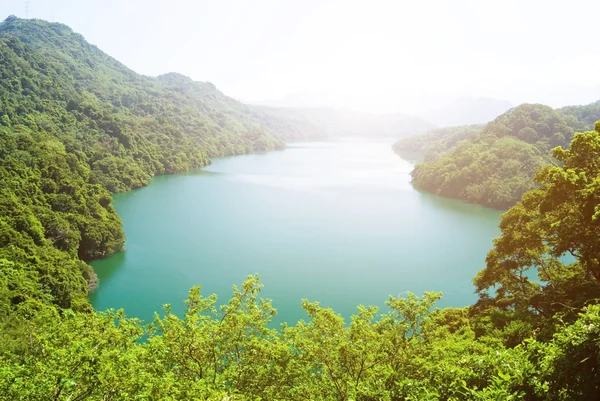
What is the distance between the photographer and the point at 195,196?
2126 inches

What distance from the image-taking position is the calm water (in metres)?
24.7

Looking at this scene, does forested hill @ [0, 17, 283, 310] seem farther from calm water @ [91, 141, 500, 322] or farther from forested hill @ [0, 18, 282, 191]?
calm water @ [91, 141, 500, 322]

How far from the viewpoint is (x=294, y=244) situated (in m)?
34.0

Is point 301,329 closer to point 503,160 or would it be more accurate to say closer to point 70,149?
point 70,149

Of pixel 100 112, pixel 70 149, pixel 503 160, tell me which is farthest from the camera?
pixel 100 112

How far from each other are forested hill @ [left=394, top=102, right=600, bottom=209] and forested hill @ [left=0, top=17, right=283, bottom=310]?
1782 inches

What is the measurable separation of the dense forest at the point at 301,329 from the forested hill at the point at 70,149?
0.17 meters

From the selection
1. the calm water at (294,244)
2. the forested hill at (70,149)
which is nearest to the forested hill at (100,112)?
the forested hill at (70,149)

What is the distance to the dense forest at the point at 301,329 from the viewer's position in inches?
249

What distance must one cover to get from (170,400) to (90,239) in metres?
26.4

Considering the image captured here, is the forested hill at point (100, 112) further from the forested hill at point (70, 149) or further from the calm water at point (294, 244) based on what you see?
the calm water at point (294, 244)

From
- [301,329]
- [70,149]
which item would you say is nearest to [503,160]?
[301,329]

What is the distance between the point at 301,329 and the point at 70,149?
54.0 meters

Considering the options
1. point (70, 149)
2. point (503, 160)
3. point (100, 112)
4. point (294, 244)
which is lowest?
point (294, 244)
